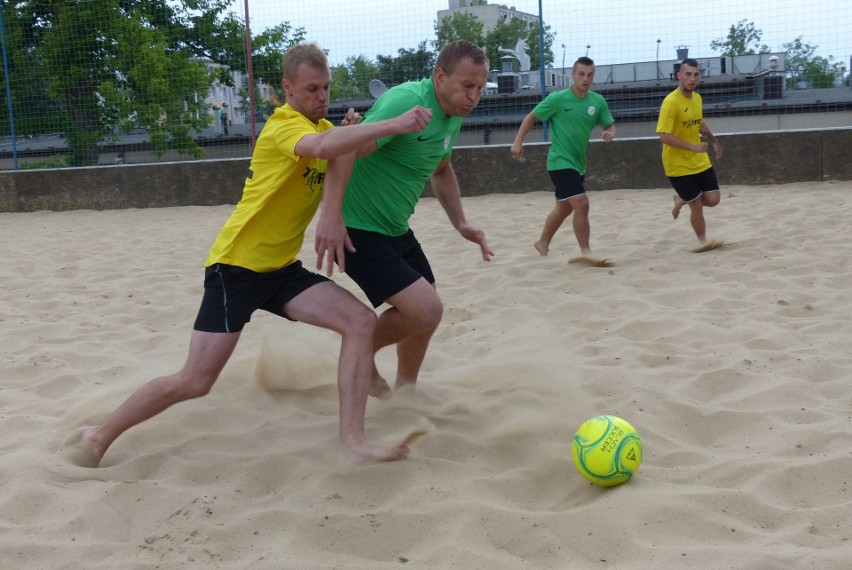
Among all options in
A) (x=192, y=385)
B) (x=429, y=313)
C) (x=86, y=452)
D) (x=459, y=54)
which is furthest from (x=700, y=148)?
(x=86, y=452)

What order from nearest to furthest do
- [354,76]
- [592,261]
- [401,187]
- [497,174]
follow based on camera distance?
[401,187], [592,261], [497,174], [354,76]

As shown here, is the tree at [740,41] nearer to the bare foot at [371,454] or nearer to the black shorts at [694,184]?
the black shorts at [694,184]

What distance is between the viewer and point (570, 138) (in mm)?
7273

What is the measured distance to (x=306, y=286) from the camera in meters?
3.38

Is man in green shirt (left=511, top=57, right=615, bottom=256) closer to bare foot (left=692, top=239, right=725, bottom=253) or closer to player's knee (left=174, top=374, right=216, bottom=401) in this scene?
bare foot (left=692, top=239, right=725, bottom=253)

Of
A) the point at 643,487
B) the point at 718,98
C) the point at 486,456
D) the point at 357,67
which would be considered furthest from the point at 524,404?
the point at 718,98

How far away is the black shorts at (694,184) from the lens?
24.3ft

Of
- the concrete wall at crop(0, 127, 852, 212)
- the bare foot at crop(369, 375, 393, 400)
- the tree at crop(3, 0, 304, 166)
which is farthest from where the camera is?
the tree at crop(3, 0, 304, 166)

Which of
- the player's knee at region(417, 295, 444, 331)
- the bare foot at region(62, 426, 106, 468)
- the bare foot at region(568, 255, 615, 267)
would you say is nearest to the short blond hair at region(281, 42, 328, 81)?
the player's knee at region(417, 295, 444, 331)

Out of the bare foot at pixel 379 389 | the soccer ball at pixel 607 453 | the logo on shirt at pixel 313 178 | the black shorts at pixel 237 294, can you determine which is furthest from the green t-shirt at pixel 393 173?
the soccer ball at pixel 607 453

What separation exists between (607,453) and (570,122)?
4849mm

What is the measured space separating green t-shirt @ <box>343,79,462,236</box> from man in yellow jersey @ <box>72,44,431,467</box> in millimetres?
313

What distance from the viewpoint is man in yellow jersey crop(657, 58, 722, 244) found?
730cm

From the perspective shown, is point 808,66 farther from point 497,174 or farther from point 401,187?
point 401,187
